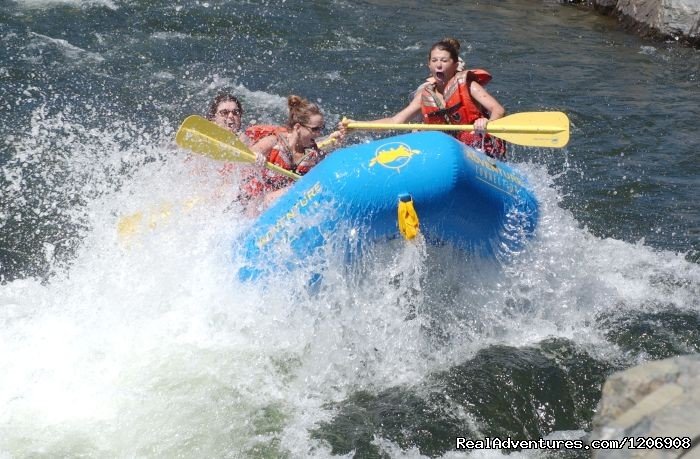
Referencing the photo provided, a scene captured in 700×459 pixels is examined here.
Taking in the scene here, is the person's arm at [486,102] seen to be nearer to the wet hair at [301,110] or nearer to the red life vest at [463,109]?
the red life vest at [463,109]

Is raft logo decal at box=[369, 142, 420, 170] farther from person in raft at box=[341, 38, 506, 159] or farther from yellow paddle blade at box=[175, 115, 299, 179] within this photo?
person in raft at box=[341, 38, 506, 159]

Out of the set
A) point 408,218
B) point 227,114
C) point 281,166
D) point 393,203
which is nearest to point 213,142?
point 281,166

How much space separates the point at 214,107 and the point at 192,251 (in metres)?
1.23

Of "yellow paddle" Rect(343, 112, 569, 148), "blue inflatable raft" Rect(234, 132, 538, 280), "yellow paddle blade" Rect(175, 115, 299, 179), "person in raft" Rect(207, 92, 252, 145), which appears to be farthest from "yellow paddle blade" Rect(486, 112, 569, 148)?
"person in raft" Rect(207, 92, 252, 145)

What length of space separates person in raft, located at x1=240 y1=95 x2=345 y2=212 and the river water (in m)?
0.24

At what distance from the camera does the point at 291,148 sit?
5453 millimetres

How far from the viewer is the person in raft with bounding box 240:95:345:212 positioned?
533 centimetres

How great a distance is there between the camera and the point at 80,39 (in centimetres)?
993

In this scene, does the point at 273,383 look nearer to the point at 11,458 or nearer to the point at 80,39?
the point at 11,458

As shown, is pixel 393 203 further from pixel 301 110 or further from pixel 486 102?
pixel 486 102

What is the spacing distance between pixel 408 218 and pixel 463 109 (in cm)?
170

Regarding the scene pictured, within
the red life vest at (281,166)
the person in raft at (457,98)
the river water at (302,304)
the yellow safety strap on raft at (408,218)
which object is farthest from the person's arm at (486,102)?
the yellow safety strap on raft at (408,218)

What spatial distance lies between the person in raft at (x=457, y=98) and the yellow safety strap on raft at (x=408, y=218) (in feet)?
4.67

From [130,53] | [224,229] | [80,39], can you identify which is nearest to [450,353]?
[224,229]
